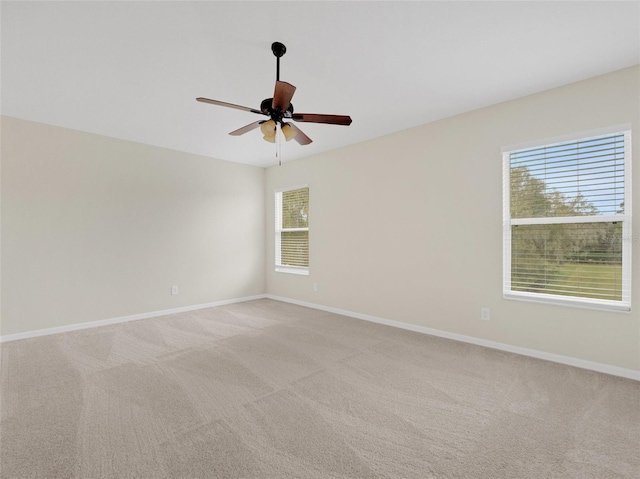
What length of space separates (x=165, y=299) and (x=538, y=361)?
4.76m

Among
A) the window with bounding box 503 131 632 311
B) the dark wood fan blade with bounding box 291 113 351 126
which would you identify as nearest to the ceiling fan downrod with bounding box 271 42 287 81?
the dark wood fan blade with bounding box 291 113 351 126

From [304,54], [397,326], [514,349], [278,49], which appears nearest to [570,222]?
[514,349]

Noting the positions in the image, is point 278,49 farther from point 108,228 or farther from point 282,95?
point 108,228

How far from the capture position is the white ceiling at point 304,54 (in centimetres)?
189

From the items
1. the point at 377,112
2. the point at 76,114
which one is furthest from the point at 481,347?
the point at 76,114

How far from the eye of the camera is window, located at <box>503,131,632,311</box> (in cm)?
257

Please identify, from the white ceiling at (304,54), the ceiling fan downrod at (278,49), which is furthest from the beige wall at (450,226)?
the ceiling fan downrod at (278,49)

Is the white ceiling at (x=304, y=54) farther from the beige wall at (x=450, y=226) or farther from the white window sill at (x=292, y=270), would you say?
the white window sill at (x=292, y=270)

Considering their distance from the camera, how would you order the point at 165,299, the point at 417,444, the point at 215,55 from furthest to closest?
the point at 165,299, the point at 215,55, the point at 417,444

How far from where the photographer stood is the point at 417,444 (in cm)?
169

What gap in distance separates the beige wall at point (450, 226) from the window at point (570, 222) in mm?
87

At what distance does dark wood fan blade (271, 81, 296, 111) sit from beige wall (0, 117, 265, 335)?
10.2 ft

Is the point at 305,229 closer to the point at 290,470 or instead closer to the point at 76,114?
the point at 76,114

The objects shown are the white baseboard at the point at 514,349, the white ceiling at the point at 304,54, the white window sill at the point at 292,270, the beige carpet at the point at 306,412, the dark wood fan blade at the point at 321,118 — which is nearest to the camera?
the beige carpet at the point at 306,412
